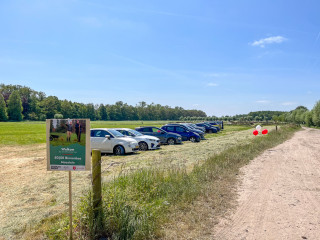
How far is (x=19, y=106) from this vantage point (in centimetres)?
10556

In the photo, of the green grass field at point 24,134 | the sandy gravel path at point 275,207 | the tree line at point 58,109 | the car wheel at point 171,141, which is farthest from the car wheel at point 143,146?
the tree line at point 58,109

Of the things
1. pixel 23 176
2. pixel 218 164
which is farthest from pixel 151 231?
pixel 23 176

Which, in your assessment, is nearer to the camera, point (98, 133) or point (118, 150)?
point (118, 150)

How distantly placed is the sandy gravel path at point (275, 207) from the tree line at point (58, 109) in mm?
103504

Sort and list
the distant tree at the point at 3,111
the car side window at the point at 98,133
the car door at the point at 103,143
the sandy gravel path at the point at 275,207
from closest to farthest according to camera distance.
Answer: the sandy gravel path at the point at 275,207 → the car door at the point at 103,143 → the car side window at the point at 98,133 → the distant tree at the point at 3,111

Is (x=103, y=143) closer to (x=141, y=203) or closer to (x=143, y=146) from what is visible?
(x=143, y=146)

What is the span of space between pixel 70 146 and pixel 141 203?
1905 millimetres

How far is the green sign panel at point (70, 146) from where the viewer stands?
3.88 metres

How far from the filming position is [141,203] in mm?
4957

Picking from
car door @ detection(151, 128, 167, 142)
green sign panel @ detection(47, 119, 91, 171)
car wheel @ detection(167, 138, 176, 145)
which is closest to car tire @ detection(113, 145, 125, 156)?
car door @ detection(151, 128, 167, 142)

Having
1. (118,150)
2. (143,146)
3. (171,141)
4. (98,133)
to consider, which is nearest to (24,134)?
(171,141)

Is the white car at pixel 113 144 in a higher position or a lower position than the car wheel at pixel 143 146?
higher

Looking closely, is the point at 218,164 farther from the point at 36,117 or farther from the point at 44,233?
the point at 36,117

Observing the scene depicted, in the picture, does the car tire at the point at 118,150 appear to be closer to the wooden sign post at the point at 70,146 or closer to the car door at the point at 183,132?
the car door at the point at 183,132
